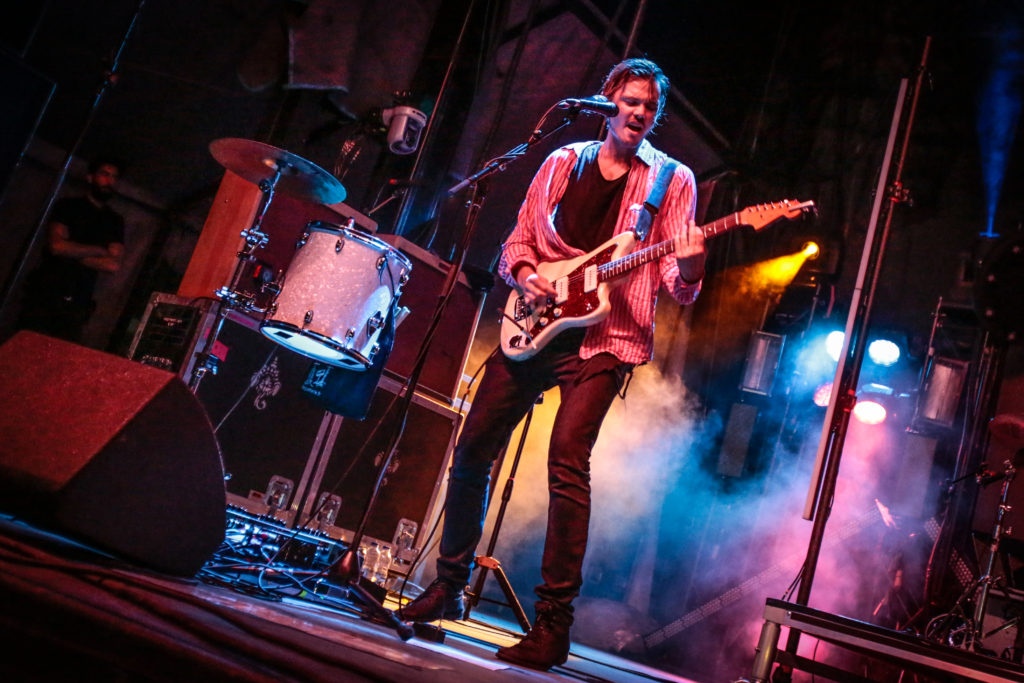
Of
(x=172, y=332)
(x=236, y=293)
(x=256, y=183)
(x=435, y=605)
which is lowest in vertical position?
(x=435, y=605)

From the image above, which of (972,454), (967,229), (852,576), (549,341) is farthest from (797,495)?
(549,341)

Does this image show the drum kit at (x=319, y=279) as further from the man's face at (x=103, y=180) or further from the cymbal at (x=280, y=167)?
the man's face at (x=103, y=180)

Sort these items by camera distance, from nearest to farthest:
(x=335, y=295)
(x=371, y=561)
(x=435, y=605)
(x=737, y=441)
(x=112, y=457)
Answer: (x=112, y=457) → (x=435, y=605) → (x=335, y=295) → (x=371, y=561) → (x=737, y=441)

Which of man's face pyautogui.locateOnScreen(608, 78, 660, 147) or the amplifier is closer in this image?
man's face pyautogui.locateOnScreen(608, 78, 660, 147)

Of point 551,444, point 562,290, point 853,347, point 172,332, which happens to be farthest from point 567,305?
point 172,332

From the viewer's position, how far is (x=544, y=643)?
93.8 inches

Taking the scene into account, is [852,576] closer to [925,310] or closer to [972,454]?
[972,454]

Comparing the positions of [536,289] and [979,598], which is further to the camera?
[979,598]

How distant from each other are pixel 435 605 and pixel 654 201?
163 cm

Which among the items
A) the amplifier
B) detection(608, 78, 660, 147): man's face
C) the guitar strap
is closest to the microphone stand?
detection(608, 78, 660, 147): man's face

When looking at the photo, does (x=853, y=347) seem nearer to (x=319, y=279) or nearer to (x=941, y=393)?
(x=319, y=279)

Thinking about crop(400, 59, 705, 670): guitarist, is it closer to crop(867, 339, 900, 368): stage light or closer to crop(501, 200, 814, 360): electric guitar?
crop(501, 200, 814, 360): electric guitar

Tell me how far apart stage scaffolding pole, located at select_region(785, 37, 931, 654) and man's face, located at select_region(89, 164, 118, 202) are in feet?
14.8

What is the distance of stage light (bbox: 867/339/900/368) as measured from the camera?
22.9ft
